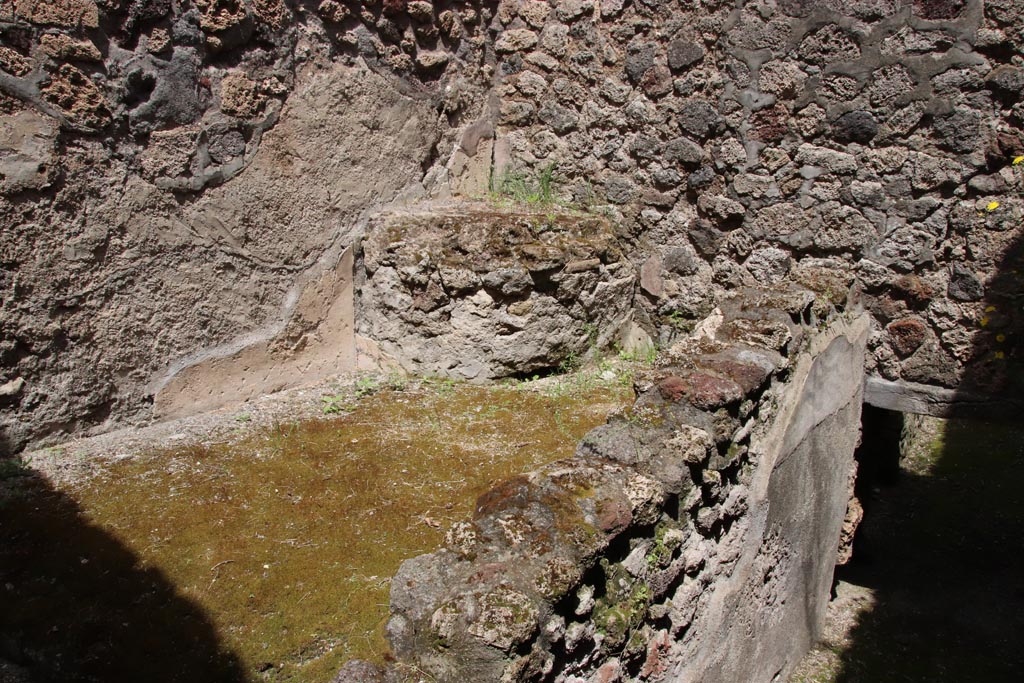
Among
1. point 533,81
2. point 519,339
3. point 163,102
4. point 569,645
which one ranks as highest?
point 533,81

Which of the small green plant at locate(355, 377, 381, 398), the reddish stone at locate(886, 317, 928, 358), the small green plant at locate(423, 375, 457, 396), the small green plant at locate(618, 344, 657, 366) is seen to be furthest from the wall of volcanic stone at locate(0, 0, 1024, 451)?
the small green plant at locate(423, 375, 457, 396)

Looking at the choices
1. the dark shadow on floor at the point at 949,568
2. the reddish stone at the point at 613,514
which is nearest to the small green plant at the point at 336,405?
the reddish stone at the point at 613,514

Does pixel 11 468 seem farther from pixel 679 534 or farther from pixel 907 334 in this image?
pixel 907 334

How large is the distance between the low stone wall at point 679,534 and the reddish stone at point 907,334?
16 centimetres

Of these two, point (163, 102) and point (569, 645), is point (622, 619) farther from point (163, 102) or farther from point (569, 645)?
point (163, 102)

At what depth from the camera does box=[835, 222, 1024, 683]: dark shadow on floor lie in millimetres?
3689

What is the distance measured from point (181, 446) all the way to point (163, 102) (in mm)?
1402

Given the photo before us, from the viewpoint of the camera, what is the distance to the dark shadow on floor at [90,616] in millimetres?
2086

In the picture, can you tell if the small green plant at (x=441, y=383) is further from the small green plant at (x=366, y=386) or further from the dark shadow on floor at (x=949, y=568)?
the dark shadow on floor at (x=949, y=568)

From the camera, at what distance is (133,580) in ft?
7.91

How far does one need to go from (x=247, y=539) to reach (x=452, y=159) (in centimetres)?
259

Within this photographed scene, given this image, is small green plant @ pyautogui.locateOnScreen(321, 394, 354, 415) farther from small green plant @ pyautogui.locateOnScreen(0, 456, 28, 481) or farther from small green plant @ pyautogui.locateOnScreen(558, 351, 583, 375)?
small green plant @ pyautogui.locateOnScreen(0, 456, 28, 481)

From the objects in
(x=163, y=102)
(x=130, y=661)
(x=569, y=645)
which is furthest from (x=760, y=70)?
(x=130, y=661)

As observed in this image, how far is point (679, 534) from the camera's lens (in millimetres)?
2512
